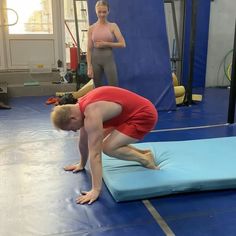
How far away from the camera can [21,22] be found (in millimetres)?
7227

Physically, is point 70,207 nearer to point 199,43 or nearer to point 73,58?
point 73,58

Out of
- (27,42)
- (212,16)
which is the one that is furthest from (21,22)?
(212,16)

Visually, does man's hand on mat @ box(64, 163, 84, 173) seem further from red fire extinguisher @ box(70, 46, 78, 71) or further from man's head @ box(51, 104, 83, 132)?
red fire extinguisher @ box(70, 46, 78, 71)

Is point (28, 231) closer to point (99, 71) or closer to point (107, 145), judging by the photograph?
point (107, 145)

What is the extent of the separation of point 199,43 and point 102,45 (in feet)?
12.8

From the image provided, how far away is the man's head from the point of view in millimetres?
2217

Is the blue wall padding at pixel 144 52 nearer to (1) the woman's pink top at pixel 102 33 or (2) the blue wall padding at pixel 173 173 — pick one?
(1) the woman's pink top at pixel 102 33

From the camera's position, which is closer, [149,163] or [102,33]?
[149,163]

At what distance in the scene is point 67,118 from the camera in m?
2.24

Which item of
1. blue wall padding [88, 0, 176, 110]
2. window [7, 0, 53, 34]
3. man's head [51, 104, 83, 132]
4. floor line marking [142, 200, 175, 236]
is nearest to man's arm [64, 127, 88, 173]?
man's head [51, 104, 83, 132]

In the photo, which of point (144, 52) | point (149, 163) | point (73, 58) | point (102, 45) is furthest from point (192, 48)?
point (149, 163)

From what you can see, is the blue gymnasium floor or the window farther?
the window

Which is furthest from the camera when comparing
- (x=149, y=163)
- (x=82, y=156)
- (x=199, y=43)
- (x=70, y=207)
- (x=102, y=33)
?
(x=199, y=43)

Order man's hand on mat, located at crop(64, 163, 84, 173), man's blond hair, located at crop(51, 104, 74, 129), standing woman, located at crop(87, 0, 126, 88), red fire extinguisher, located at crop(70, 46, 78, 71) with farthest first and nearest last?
1. red fire extinguisher, located at crop(70, 46, 78, 71)
2. standing woman, located at crop(87, 0, 126, 88)
3. man's hand on mat, located at crop(64, 163, 84, 173)
4. man's blond hair, located at crop(51, 104, 74, 129)
